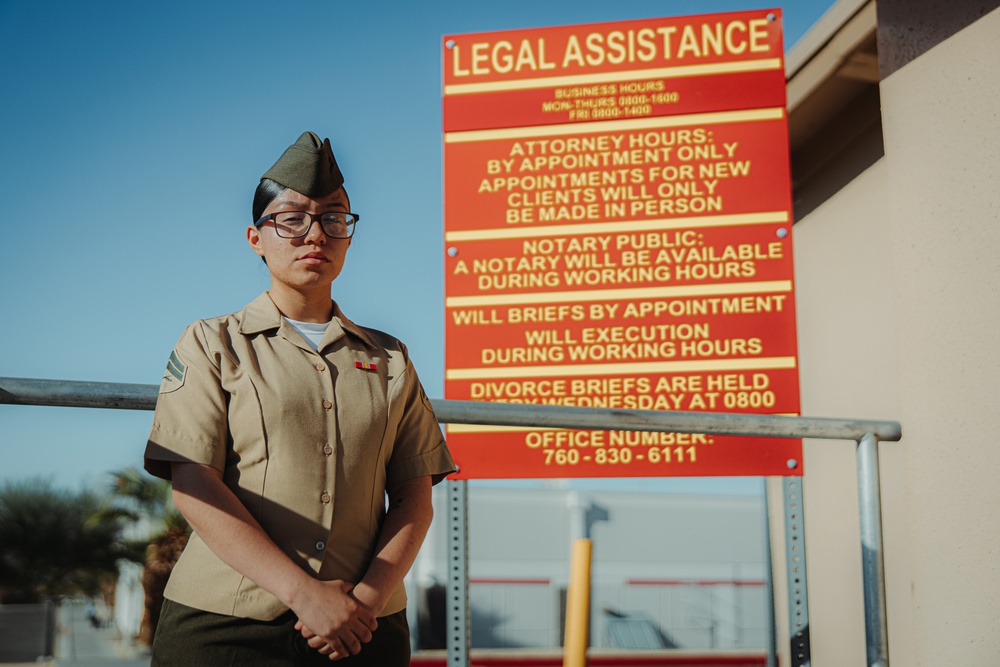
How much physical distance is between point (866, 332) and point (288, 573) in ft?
12.6

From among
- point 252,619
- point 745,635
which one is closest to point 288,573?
point 252,619

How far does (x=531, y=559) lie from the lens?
25.5 meters

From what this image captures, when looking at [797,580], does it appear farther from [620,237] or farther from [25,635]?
[25,635]

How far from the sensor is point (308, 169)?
1.92 meters

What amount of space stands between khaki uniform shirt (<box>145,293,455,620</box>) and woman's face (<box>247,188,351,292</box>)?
0.09 m

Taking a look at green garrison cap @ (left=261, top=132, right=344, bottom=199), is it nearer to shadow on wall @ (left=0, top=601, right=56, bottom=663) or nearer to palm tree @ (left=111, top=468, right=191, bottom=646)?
palm tree @ (left=111, top=468, right=191, bottom=646)

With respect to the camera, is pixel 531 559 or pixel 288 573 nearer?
pixel 288 573

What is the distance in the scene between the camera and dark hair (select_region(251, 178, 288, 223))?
1938 millimetres

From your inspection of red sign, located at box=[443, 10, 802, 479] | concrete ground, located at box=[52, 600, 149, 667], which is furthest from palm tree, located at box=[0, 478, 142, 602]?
red sign, located at box=[443, 10, 802, 479]

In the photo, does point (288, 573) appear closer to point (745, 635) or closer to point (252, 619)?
point (252, 619)

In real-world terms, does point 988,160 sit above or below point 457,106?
below

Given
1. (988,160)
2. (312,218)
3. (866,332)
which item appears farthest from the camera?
(866,332)

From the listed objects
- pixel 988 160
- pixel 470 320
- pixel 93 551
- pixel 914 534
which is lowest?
pixel 93 551

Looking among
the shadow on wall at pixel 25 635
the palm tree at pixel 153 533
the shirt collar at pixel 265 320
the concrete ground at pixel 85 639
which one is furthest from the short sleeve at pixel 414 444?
the concrete ground at pixel 85 639
